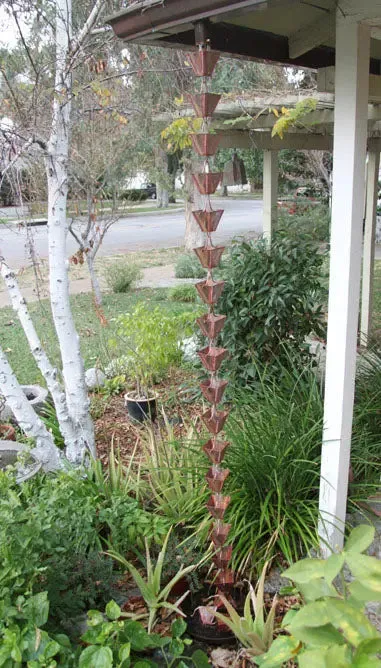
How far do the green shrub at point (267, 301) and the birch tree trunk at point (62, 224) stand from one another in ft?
3.65

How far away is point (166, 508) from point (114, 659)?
905 millimetres

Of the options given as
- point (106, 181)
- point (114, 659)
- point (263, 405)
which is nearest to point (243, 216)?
point (106, 181)

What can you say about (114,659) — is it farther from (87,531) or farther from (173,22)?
(173,22)

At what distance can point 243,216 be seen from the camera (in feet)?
79.9

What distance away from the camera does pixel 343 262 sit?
7.18 feet

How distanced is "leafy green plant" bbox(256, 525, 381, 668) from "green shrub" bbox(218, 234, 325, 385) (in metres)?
2.39

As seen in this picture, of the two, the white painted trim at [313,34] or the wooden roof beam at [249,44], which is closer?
the wooden roof beam at [249,44]

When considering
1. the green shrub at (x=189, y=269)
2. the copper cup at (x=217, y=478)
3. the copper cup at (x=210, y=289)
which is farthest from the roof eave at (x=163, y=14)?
the green shrub at (x=189, y=269)

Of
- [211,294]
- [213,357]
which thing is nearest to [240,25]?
[211,294]

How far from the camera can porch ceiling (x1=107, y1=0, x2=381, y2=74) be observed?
181 centimetres

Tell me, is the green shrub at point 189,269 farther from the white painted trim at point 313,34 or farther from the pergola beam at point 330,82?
the white painted trim at point 313,34

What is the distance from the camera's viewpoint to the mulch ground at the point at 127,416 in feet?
12.8

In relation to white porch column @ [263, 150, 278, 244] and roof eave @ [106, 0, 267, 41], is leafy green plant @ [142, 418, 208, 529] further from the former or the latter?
white porch column @ [263, 150, 278, 244]

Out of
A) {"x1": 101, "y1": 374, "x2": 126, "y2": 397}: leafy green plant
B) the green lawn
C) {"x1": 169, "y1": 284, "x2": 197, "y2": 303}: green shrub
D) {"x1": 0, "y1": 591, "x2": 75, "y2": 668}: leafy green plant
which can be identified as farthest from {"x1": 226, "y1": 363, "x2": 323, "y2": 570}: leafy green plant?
{"x1": 169, "y1": 284, "x2": 197, "y2": 303}: green shrub
